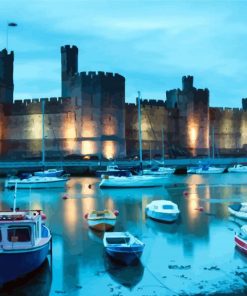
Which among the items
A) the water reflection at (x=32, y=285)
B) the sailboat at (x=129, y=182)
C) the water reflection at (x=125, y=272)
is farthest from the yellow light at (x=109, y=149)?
the water reflection at (x=32, y=285)

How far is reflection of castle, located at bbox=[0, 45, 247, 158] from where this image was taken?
135 ft

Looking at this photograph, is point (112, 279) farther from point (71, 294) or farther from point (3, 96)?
point (3, 96)

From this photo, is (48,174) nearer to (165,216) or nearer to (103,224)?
(165,216)

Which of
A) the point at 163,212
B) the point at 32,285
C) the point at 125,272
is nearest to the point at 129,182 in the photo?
the point at 163,212

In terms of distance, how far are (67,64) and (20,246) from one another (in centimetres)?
3772

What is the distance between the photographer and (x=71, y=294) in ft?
25.1

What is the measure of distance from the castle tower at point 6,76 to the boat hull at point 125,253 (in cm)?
3910

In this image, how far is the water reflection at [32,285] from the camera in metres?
7.69

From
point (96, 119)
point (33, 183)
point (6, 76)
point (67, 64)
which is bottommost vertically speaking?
point (33, 183)

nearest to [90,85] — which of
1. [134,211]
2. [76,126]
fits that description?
[76,126]

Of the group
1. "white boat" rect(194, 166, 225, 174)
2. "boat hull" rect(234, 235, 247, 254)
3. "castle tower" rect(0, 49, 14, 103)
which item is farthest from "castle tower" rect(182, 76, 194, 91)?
→ "boat hull" rect(234, 235, 247, 254)

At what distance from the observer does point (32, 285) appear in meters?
8.02

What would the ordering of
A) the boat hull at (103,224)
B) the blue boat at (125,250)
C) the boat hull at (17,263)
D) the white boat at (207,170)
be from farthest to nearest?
the white boat at (207,170), the boat hull at (103,224), the blue boat at (125,250), the boat hull at (17,263)

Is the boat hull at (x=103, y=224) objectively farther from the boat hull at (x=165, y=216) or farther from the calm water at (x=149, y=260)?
the boat hull at (x=165, y=216)
